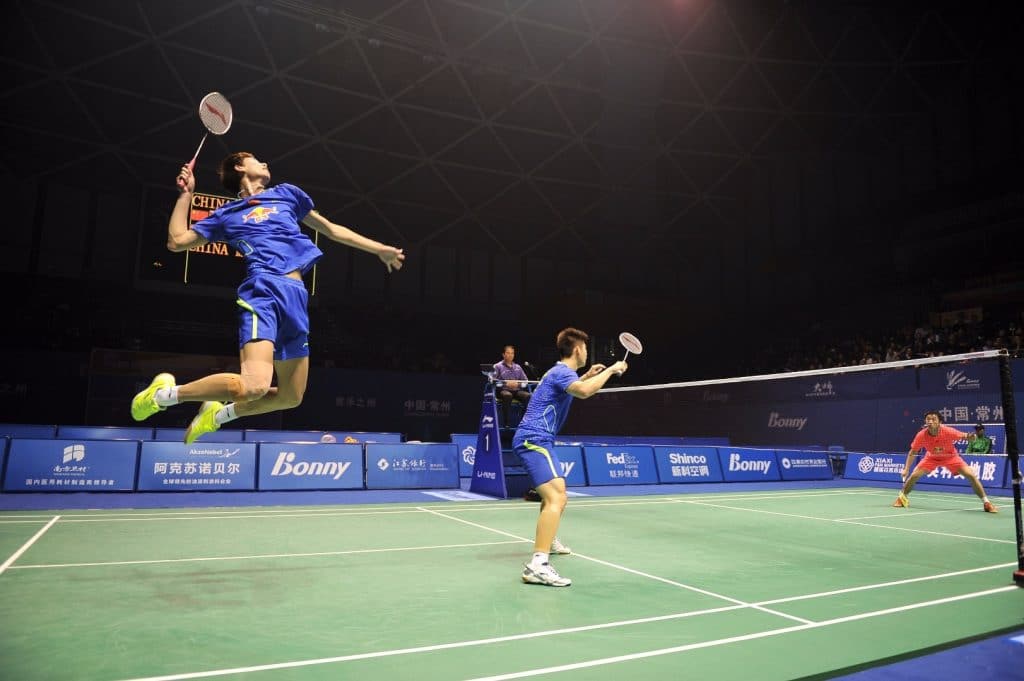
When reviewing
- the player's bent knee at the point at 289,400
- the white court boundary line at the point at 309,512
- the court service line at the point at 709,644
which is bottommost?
the white court boundary line at the point at 309,512

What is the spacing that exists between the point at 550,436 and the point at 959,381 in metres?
20.6

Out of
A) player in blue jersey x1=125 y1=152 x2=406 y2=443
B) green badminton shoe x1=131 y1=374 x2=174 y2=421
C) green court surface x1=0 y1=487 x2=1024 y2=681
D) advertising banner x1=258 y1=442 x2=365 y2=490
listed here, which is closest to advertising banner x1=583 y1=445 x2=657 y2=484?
advertising banner x1=258 y1=442 x2=365 y2=490

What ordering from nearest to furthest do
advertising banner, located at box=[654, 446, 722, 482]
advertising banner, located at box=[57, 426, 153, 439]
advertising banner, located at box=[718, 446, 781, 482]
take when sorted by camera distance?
1. advertising banner, located at box=[654, 446, 722, 482]
2. advertising banner, located at box=[718, 446, 781, 482]
3. advertising banner, located at box=[57, 426, 153, 439]

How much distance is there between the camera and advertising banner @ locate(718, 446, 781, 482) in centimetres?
1847

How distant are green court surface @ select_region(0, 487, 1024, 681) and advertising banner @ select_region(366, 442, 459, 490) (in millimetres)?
4628

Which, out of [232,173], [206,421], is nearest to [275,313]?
[206,421]

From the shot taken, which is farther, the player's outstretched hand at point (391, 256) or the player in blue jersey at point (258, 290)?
the player's outstretched hand at point (391, 256)

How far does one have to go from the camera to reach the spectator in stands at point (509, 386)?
Result: 1247cm

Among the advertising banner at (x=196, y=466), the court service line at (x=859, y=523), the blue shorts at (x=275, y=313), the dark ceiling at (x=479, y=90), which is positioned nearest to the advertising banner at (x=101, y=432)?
the advertising banner at (x=196, y=466)

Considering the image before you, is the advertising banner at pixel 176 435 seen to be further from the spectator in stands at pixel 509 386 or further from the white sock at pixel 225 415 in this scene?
the white sock at pixel 225 415

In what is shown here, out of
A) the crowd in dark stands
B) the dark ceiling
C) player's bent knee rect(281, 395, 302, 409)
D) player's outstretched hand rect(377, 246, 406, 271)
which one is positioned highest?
the dark ceiling

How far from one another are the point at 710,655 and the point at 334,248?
3528 centimetres

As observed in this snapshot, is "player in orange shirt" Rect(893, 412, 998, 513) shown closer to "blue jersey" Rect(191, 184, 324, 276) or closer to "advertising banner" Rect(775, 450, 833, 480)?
"advertising banner" Rect(775, 450, 833, 480)

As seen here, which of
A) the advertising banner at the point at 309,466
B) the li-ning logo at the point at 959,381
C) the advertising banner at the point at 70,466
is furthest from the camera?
the li-ning logo at the point at 959,381
